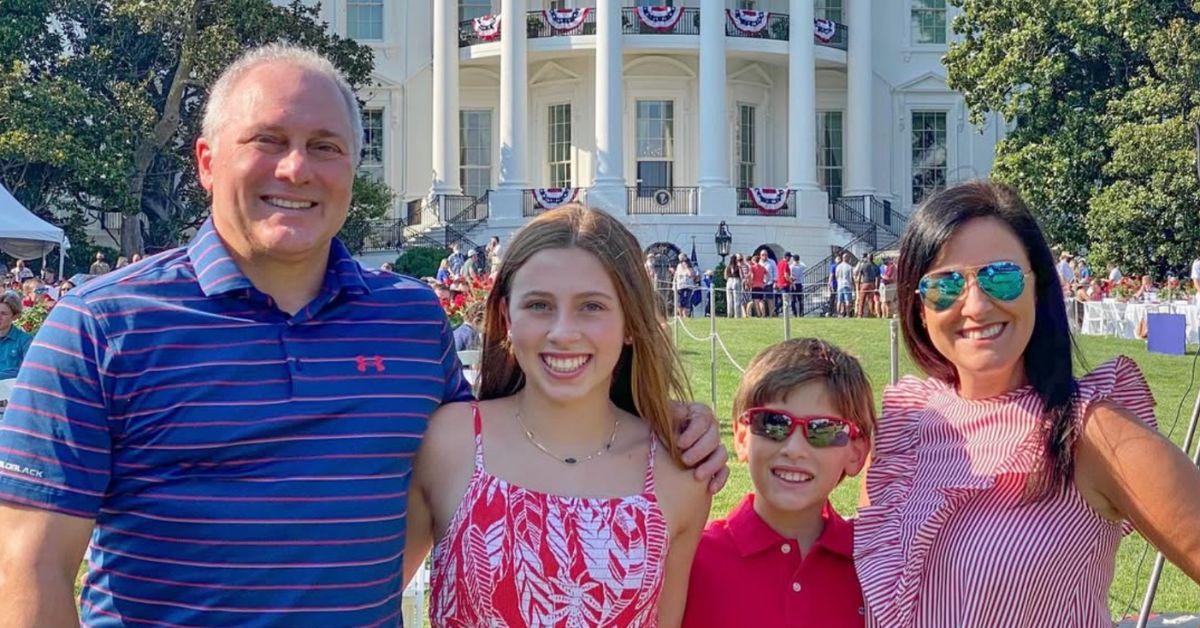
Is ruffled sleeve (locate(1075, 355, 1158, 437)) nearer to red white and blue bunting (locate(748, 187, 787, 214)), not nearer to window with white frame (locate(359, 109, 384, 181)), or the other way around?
red white and blue bunting (locate(748, 187, 787, 214))

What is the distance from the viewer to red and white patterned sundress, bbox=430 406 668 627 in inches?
120

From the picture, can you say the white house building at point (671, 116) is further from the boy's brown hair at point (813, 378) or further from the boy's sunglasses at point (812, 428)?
the boy's sunglasses at point (812, 428)

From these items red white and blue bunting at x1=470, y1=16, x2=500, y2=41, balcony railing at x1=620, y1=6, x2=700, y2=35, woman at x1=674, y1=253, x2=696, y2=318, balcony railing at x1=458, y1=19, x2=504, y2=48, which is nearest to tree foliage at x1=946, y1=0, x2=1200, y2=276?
woman at x1=674, y1=253, x2=696, y2=318

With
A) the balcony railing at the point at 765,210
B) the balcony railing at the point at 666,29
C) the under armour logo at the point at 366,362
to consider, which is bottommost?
the under armour logo at the point at 366,362

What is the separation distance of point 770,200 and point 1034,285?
3223 cm

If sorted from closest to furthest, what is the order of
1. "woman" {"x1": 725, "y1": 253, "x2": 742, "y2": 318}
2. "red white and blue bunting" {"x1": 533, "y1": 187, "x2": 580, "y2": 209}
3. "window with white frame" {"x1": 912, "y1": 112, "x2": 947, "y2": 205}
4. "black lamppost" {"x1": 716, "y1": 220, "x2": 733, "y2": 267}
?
"woman" {"x1": 725, "y1": 253, "x2": 742, "y2": 318}
"black lamppost" {"x1": 716, "y1": 220, "x2": 733, "y2": 267}
"red white and blue bunting" {"x1": 533, "y1": 187, "x2": 580, "y2": 209}
"window with white frame" {"x1": 912, "y1": 112, "x2": 947, "y2": 205}

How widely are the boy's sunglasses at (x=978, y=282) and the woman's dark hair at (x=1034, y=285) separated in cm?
6

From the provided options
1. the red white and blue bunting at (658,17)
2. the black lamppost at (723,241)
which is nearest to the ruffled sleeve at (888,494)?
the black lamppost at (723,241)

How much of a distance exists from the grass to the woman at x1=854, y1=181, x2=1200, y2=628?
602mm

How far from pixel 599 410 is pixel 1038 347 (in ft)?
3.36

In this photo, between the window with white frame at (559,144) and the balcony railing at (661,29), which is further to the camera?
the window with white frame at (559,144)

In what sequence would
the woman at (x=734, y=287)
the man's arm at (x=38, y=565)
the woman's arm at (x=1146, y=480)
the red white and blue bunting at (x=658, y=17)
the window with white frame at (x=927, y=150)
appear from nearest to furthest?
the man's arm at (x=38, y=565) → the woman's arm at (x=1146, y=480) → the woman at (x=734, y=287) → the red white and blue bunting at (x=658, y=17) → the window with white frame at (x=927, y=150)

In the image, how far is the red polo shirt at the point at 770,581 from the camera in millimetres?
3236

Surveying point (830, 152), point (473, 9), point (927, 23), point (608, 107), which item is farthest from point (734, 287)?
point (927, 23)
